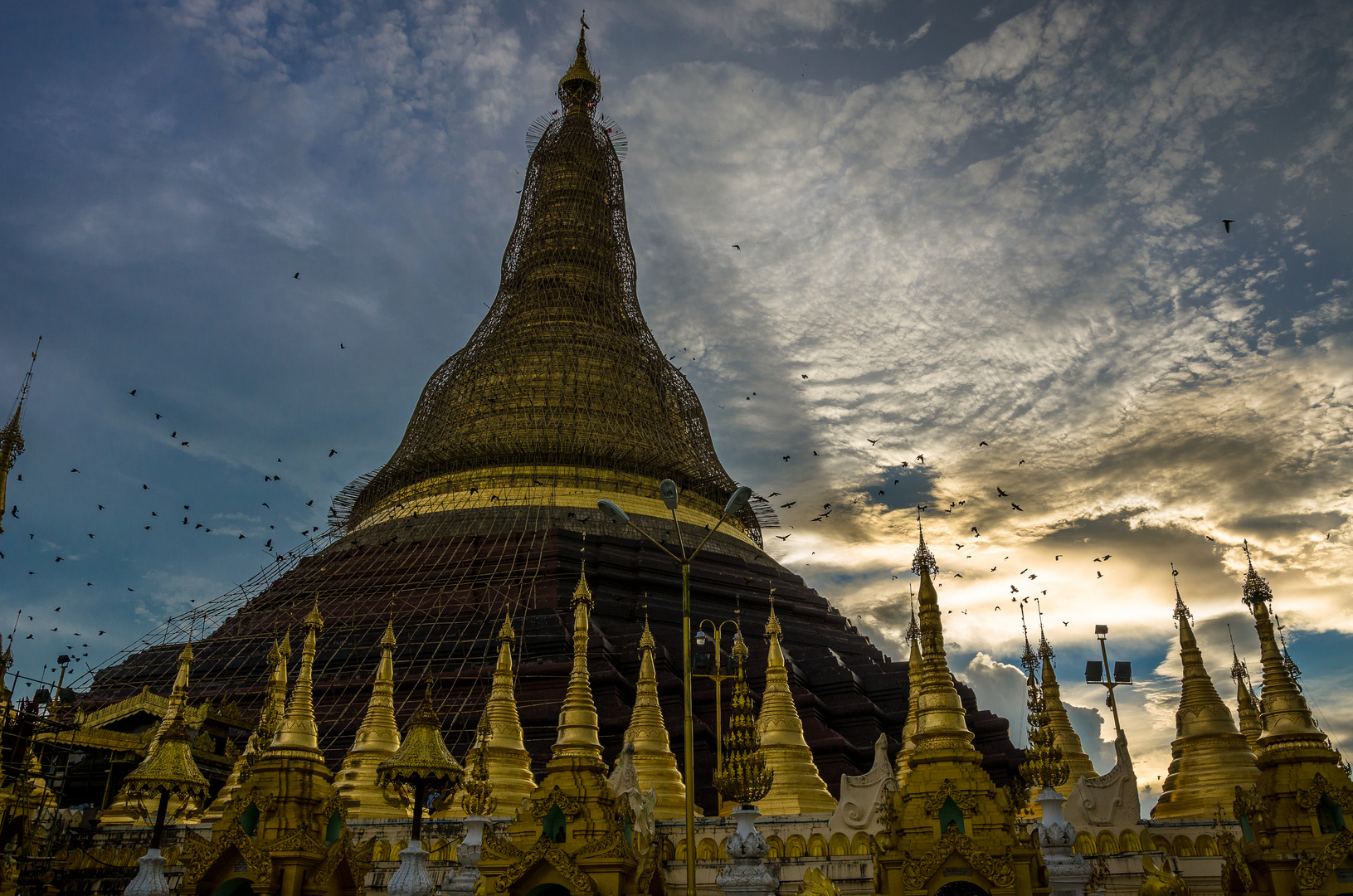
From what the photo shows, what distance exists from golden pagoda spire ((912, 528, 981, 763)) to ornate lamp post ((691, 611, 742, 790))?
16.5 ft

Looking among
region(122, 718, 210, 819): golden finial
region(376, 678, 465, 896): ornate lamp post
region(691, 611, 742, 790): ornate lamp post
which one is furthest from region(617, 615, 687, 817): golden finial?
region(122, 718, 210, 819): golden finial

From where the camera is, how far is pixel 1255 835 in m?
15.2

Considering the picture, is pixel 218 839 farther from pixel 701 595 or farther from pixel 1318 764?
pixel 701 595

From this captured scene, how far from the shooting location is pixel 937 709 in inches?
568

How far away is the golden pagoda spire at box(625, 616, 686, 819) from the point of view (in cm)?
1981

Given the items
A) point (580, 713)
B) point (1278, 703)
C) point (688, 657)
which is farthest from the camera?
point (580, 713)

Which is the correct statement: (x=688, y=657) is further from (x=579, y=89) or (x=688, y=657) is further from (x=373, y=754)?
(x=579, y=89)

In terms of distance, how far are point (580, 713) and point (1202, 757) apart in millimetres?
12664

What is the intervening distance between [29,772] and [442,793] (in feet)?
27.7

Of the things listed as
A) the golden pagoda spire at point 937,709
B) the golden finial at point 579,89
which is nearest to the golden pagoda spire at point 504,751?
the golden pagoda spire at point 937,709

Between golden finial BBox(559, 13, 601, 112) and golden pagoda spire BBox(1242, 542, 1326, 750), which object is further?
golden finial BBox(559, 13, 601, 112)

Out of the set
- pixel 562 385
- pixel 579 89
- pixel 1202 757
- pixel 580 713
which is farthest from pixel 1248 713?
pixel 579 89

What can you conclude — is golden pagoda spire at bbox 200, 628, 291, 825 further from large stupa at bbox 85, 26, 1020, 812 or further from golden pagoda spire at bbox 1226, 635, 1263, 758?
golden pagoda spire at bbox 1226, 635, 1263, 758

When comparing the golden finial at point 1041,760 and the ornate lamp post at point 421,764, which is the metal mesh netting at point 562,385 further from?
the golden finial at point 1041,760
